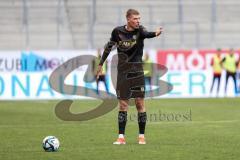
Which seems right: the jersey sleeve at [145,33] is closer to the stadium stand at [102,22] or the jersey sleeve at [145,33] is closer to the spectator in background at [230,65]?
the spectator in background at [230,65]

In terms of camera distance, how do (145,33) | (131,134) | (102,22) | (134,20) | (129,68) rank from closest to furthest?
1. (134,20)
2. (145,33)
3. (129,68)
4. (131,134)
5. (102,22)

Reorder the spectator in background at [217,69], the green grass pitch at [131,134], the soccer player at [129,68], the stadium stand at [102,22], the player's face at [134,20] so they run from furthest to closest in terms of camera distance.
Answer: the stadium stand at [102,22] → the spectator in background at [217,69] → the soccer player at [129,68] → the player's face at [134,20] → the green grass pitch at [131,134]

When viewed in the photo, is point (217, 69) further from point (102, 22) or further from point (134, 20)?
point (134, 20)

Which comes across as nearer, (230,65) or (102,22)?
(230,65)

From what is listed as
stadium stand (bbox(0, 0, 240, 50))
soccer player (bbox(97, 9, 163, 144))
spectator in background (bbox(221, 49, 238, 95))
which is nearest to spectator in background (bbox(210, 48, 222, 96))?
spectator in background (bbox(221, 49, 238, 95))

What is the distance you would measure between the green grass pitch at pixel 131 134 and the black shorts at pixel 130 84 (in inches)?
35.2

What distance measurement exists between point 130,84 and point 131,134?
2623mm

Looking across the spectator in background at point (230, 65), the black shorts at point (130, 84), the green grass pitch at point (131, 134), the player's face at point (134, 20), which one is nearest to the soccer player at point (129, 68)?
the black shorts at point (130, 84)

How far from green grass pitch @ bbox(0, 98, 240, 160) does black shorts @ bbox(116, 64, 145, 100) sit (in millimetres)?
895

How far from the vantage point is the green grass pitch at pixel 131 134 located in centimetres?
1145

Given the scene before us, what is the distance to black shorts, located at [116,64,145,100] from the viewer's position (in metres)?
13.0

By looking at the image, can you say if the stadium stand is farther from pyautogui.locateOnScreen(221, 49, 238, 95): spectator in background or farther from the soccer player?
the soccer player

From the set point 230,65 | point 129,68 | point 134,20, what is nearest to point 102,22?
point 230,65

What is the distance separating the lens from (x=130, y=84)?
13031 millimetres
